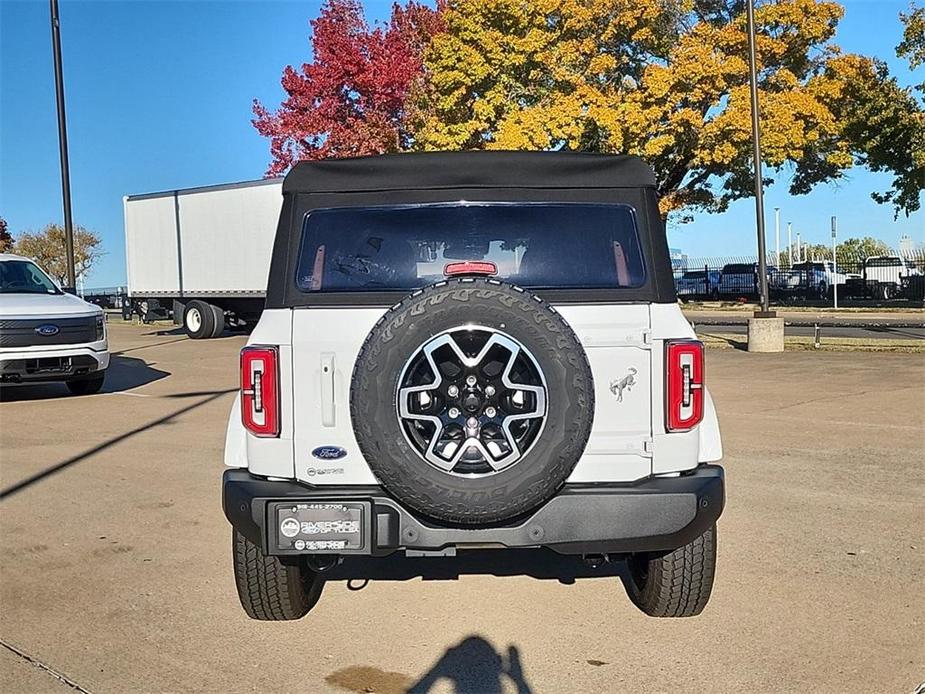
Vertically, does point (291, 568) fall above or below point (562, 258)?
below

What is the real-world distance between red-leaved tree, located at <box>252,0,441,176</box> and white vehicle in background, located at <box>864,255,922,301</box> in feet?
62.3

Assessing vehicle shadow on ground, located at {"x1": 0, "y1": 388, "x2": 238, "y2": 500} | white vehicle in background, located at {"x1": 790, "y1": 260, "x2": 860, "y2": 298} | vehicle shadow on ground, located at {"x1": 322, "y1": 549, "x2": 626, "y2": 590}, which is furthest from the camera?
white vehicle in background, located at {"x1": 790, "y1": 260, "x2": 860, "y2": 298}

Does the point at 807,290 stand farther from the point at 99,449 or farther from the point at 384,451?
the point at 384,451

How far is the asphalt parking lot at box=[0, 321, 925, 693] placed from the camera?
3.84 m

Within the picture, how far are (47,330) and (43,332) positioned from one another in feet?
0.18

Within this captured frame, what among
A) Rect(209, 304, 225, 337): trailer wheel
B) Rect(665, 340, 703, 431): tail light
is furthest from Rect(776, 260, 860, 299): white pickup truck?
Rect(665, 340, 703, 431): tail light

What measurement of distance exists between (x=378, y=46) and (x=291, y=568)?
3345 cm

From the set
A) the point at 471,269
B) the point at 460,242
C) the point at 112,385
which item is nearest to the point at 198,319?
the point at 112,385

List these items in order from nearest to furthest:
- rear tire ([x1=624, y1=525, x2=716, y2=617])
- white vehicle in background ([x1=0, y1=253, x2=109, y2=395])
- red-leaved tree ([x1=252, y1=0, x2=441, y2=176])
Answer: rear tire ([x1=624, y1=525, x2=716, y2=617]), white vehicle in background ([x1=0, y1=253, x2=109, y2=395]), red-leaved tree ([x1=252, y1=0, x2=441, y2=176])

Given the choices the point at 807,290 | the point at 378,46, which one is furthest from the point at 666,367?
the point at 807,290

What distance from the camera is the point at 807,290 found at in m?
40.2

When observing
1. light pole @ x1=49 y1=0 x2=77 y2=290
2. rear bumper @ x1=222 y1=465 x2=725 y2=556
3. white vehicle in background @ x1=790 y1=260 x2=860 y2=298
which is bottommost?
rear bumper @ x1=222 y1=465 x2=725 y2=556

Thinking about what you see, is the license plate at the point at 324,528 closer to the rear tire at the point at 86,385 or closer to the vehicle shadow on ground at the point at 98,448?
the vehicle shadow on ground at the point at 98,448

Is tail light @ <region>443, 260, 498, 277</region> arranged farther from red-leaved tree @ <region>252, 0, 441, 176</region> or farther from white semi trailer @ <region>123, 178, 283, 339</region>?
A: red-leaved tree @ <region>252, 0, 441, 176</region>
